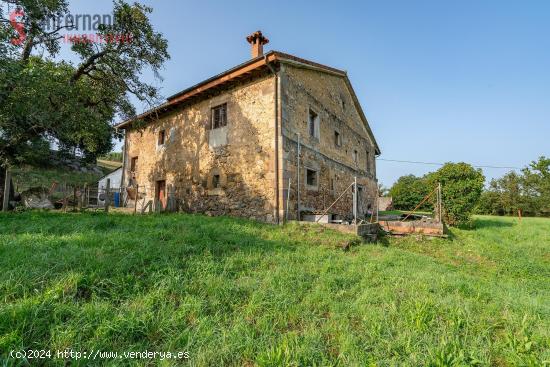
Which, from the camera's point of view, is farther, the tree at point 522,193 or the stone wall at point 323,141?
the tree at point 522,193

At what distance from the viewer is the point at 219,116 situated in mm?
10211

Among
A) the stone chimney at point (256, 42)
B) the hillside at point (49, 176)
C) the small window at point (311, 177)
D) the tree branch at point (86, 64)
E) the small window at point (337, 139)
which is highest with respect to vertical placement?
the stone chimney at point (256, 42)

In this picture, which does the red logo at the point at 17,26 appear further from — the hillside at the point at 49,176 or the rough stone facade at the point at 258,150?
the hillside at the point at 49,176

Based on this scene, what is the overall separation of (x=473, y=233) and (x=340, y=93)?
8.61 m

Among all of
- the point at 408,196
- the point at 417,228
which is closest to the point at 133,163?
the point at 417,228

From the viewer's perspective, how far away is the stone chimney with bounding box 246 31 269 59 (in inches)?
419

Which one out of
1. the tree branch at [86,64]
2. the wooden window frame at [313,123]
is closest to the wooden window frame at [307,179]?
the wooden window frame at [313,123]

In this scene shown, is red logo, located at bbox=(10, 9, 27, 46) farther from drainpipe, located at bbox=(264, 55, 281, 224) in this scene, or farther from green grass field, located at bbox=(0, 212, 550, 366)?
drainpipe, located at bbox=(264, 55, 281, 224)

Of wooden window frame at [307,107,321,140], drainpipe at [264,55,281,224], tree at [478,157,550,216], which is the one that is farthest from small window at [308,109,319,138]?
tree at [478,157,550,216]

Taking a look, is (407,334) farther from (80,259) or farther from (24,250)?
(24,250)

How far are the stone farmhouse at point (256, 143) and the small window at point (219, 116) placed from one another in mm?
41

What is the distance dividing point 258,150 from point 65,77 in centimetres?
726

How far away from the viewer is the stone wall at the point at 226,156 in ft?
28.4

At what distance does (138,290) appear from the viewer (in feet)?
10.2
